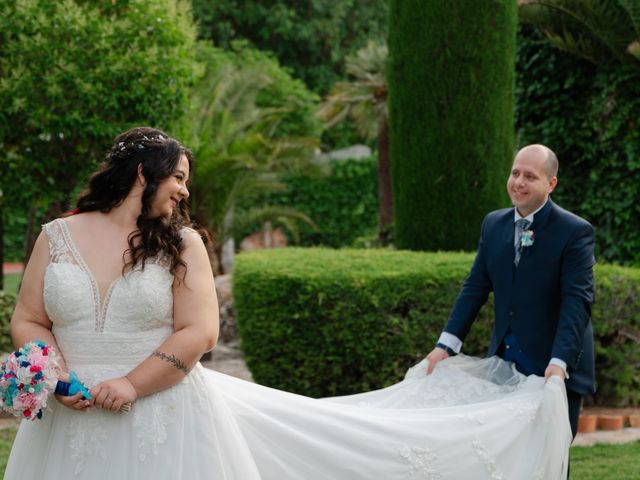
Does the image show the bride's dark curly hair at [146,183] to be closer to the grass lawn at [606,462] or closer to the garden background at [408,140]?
the grass lawn at [606,462]

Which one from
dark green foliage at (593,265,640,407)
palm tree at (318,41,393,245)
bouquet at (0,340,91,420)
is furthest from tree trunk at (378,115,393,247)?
bouquet at (0,340,91,420)

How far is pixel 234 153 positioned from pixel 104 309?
44.6 feet

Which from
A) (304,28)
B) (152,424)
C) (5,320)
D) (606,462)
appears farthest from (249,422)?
(304,28)

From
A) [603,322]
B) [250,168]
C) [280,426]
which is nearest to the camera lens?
[280,426]

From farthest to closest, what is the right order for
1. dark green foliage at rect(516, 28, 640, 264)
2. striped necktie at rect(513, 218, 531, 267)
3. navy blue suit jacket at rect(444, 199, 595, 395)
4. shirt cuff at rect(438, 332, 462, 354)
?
1. dark green foliage at rect(516, 28, 640, 264)
2. shirt cuff at rect(438, 332, 462, 354)
3. striped necktie at rect(513, 218, 531, 267)
4. navy blue suit jacket at rect(444, 199, 595, 395)

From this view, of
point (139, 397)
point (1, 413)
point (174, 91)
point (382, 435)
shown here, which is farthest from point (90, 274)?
point (174, 91)

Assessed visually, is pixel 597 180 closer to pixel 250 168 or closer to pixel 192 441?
pixel 250 168

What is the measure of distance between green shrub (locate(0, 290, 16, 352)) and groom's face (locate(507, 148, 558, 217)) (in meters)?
5.79

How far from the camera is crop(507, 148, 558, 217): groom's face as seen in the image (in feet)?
14.8

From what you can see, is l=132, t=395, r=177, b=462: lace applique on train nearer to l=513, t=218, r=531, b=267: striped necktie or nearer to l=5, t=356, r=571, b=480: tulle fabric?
l=5, t=356, r=571, b=480: tulle fabric

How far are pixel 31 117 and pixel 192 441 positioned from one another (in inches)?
263

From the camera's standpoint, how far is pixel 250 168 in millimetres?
16781

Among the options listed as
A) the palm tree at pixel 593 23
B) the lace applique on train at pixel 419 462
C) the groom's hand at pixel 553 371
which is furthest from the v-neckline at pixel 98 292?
the palm tree at pixel 593 23

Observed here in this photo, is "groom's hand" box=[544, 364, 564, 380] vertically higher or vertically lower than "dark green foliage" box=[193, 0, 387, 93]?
lower
